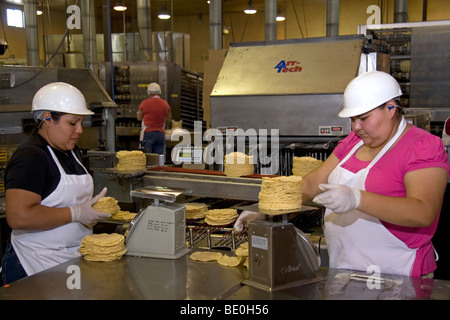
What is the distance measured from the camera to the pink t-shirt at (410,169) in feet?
5.97

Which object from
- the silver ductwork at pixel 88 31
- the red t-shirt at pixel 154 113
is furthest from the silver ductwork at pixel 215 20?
the silver ductwork at pixel 88 31

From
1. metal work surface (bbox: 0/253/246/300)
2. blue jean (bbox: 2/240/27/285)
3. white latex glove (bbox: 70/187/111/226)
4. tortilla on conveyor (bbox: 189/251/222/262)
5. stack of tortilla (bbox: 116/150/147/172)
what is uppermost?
stack of tortilla (bbox: 116/150/147/172)

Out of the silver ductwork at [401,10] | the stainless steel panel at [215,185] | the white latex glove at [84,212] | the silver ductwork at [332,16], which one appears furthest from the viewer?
the silver ductwork at [401,10]

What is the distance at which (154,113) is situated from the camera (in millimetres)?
7656

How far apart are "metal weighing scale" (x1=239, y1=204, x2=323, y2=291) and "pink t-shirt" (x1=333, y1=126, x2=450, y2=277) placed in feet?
1.37

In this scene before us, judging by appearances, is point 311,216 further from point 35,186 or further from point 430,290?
point 35,186

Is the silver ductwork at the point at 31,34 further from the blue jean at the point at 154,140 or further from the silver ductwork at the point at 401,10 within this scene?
the silver ductwork at the point at 401,10

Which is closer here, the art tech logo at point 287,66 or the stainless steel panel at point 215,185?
the stainless steel panel at point 215,185

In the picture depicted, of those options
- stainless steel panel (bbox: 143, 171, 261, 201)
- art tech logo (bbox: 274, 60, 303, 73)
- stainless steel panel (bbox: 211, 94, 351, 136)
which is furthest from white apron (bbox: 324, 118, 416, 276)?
art tech logo (bbox: 274, 60, 303, 73)

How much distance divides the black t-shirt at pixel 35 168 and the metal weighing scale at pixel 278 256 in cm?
103

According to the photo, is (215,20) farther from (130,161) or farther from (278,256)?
(278,256)

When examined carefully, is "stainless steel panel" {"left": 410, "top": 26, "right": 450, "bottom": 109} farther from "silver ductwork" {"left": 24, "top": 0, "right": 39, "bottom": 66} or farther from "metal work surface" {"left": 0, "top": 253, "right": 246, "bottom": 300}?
"silver ductwork" {"left": 24, "top": 0, "right": 39, "bottom": 66}

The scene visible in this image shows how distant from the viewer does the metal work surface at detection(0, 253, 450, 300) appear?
1.64 metres

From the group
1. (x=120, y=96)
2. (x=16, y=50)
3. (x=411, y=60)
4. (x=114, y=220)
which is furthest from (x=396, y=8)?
(x=16, y=50)
